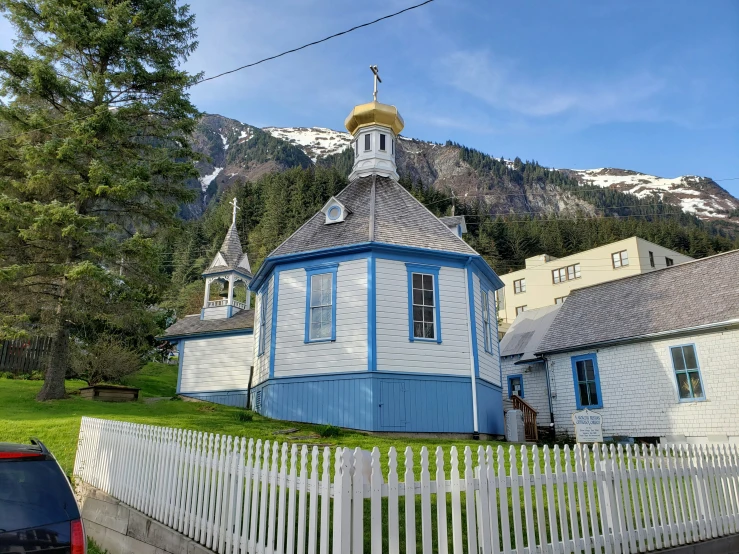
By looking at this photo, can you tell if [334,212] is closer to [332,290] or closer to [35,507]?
[332,290]

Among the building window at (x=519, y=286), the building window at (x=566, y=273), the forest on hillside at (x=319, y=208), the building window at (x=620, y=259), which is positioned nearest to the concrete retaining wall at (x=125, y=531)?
the building window at (x=620, y=259)

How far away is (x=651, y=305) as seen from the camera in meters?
18.1

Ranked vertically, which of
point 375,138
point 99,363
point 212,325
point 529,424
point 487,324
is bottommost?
point 529,424

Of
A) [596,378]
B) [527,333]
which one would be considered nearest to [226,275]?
[527,333]

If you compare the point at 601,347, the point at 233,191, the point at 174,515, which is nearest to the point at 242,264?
the point at 601,347

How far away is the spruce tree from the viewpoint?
15.5 meters

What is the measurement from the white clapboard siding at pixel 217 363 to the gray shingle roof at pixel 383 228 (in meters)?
7.92

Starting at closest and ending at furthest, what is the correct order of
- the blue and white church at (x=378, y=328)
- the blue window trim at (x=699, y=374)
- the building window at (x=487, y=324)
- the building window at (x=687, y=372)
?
the blue and white church at (x=378, y=328) → the blue window trim at (x=699, y=374) → the building window at (x=687, y=372) → the building window at (x=487, y=324)

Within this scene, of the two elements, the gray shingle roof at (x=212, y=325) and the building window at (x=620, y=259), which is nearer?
the gray shingle roof at (x=212, y=325)

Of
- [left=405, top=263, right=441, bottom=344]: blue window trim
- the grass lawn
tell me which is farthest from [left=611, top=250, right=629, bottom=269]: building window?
the grass lawn

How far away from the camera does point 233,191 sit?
86.2 meters

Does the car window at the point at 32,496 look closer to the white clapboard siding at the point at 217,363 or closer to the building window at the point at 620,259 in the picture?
the white clapboard siding at the point at 217,363

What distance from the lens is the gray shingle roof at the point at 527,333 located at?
2470 cm

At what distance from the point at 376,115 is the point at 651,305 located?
12106 millimetres
